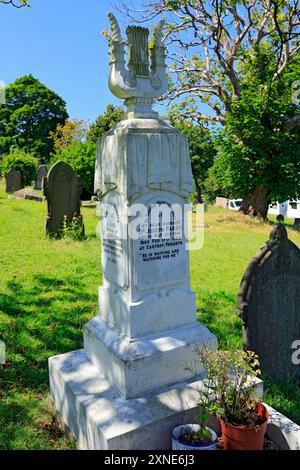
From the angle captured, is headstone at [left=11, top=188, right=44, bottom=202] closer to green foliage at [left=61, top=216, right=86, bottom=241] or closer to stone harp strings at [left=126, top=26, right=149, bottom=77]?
green foliage at [left=61, top=216, right=86, bottom=241]

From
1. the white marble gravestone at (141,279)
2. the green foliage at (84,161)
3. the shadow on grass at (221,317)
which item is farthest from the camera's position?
the green foliage at (84,161)

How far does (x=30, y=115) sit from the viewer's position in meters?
45.6

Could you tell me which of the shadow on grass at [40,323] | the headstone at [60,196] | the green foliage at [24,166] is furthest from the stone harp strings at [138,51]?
the green foliage at [24,166]

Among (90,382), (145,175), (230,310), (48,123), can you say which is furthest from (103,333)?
(48,123)

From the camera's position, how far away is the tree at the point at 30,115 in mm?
44844

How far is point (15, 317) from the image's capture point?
5.48 metres

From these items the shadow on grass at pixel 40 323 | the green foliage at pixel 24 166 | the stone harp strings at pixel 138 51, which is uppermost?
the green foliage at pixel 24 166

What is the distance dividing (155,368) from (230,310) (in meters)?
2.95

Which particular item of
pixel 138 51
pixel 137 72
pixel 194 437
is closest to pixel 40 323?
pixel 194 437

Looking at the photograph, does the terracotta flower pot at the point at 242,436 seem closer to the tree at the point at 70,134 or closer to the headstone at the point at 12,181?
the headstone at the point at 12,181

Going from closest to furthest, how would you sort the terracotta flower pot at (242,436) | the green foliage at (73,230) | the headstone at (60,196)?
the terracotta flower pot at (242,436)
the headstone at (60,196)
the green foliage at (73,230)

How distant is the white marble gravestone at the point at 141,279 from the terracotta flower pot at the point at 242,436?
34 cm

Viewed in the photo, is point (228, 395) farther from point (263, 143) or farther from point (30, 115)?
point (30, 115)

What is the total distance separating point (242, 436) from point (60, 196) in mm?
8272
